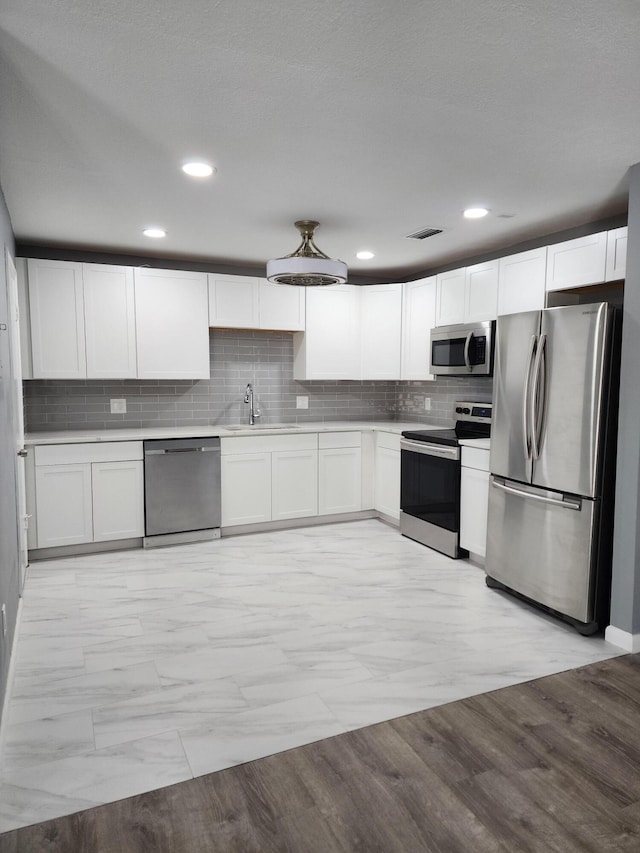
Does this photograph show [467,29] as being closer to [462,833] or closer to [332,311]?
[462,833]

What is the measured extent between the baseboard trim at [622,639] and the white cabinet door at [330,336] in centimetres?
319

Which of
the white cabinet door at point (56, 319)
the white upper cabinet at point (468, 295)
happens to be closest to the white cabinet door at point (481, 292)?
the white upper cabinet at point (468, 295)

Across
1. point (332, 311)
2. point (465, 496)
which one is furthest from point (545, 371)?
point (332, 311)

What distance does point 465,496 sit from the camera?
4.17 meters

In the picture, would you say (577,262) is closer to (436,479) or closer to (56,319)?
(436,479)

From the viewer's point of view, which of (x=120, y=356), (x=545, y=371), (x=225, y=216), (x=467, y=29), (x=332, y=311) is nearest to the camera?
(x=467, y=29)

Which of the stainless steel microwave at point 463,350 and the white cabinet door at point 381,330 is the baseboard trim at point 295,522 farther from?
the stainless steel microwave at point 463,350

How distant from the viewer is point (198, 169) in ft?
9.14

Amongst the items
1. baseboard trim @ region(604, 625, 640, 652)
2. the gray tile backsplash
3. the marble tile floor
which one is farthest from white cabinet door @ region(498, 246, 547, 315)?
baseboard trim @ region(604, 625, 640, 652)

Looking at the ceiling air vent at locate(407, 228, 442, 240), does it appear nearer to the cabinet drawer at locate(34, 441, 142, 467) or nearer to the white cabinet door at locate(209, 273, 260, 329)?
the white cabinet door at locate(209, 273, 260, 329)

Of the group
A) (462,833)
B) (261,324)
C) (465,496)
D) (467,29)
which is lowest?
(462,833)

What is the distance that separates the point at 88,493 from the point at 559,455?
328 cm

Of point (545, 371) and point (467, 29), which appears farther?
point (545, 371)

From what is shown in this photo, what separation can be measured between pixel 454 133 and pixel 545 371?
1394 mm
